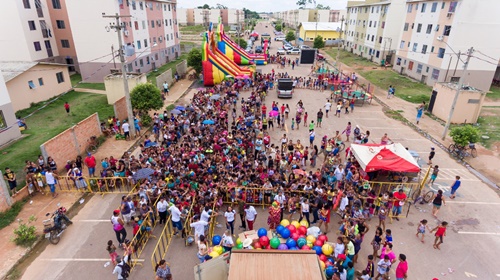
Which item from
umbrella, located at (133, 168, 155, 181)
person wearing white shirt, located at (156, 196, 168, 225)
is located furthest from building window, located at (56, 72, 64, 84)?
person wearing white shirt, located at (156, 196, 168, 225)

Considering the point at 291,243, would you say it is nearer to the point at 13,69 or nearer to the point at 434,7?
the point at 13,69

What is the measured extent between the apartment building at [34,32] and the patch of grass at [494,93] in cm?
5062

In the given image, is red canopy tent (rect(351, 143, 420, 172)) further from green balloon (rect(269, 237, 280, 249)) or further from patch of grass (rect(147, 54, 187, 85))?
patch of grass (rect(147, 54, 187, 85))

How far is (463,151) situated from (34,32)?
149ft

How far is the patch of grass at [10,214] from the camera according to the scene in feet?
40.1

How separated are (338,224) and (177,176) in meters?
7.38

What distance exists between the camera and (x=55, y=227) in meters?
11.5

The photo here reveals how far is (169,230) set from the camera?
1187cm

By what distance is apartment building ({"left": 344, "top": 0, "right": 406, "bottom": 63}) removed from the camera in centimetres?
4800

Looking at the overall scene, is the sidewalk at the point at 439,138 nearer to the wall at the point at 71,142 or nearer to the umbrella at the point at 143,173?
the umbrella at the point at 143,173

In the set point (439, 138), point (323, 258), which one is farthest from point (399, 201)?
point (439, 138)

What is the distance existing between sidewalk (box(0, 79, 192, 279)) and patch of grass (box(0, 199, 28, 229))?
148 millimetres

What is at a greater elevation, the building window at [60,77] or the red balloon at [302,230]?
the building window at [60,77]

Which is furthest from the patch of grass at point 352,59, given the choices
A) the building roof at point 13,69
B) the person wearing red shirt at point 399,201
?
the building roof at point 13,69
